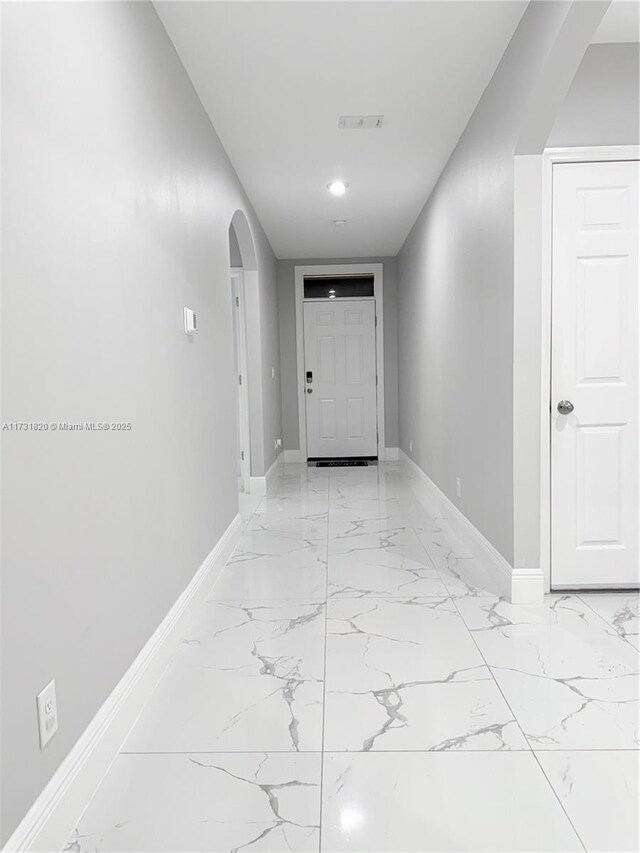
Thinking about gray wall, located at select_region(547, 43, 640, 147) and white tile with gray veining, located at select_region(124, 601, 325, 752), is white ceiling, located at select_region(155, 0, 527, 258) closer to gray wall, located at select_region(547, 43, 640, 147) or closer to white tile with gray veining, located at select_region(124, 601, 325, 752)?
gray wall, located at select_region(547, 43, 640, 147)

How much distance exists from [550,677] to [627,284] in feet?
5.72

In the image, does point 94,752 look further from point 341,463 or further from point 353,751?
point 341,463

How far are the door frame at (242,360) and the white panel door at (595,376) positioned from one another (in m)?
3.36

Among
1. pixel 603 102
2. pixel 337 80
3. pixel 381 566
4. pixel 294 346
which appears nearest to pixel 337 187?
pixel 337 80

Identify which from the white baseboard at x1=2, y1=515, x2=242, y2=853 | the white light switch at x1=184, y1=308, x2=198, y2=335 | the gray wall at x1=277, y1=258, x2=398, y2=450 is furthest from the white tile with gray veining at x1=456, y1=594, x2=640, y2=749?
the gray wall at x1=277, y1=258, x2=398, y2=450

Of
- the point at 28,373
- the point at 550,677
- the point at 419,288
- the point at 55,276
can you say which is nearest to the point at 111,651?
the point at 28,373

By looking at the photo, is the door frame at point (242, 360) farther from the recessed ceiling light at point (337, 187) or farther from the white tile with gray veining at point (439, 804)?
the white tile with gray veining at point (439, 804)

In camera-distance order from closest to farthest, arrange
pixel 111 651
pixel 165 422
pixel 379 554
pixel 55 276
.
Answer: pixel 55 276 < pixel 111 651 < pixel 165 422 < pixel 379 554

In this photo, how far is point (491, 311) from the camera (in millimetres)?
3195

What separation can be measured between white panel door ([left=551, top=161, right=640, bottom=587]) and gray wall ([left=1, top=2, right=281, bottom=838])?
5.46 ft

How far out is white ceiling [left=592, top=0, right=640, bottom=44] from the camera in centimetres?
250

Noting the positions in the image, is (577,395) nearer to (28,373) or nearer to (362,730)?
(362,730)

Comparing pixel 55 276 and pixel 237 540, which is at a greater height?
pixel 55 276

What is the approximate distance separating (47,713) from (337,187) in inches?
167
